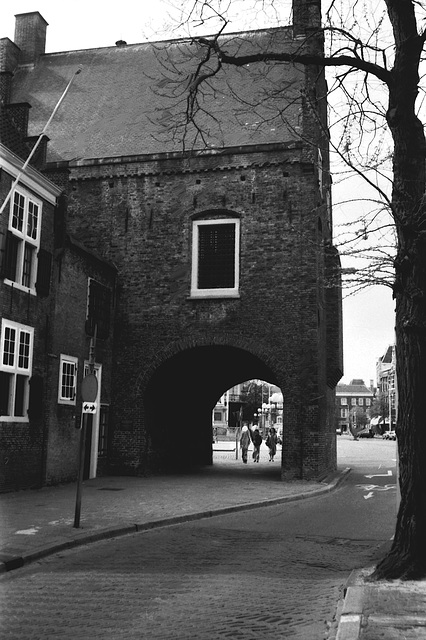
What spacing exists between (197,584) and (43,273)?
11756mm

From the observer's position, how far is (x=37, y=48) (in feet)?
100

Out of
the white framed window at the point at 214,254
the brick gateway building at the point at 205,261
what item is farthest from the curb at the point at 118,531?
the white framed window at the point at 214,254

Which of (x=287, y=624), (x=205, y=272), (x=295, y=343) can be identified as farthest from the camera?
(x=205, y=272)

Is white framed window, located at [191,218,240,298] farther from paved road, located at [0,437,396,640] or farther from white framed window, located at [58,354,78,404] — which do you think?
paved road, located at [0,437,396,640]

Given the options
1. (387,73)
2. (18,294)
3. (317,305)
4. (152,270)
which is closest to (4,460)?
(18,294)

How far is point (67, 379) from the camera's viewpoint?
19.5 meters

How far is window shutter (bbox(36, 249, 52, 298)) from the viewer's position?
58.5 feet

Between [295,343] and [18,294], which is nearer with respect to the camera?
[18,294]

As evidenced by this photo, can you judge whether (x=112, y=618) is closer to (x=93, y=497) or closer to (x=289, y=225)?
(x=93, y=497)

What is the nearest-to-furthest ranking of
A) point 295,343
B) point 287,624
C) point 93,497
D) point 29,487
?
point 287,624, point 93,497, point 29,487, point 295,343

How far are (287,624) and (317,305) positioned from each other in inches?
649

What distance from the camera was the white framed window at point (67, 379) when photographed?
1903cm

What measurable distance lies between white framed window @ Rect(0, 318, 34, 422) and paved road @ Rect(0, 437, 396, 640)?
597cm

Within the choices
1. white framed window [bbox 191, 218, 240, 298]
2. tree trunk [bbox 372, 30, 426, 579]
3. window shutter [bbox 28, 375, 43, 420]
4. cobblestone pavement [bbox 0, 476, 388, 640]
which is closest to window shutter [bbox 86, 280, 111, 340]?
white framed window [bbox 191, 218, 240, 298]
